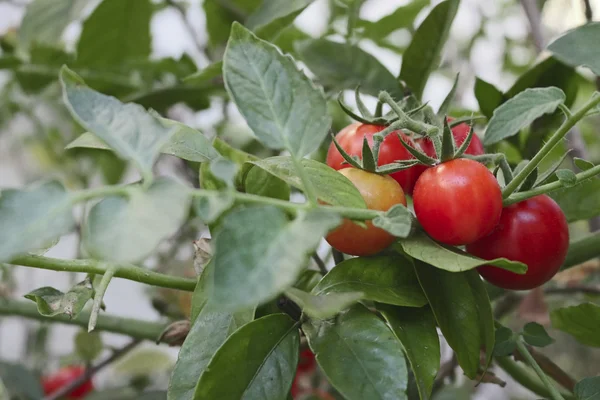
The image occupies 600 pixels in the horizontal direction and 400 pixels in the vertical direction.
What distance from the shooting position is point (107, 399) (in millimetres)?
638

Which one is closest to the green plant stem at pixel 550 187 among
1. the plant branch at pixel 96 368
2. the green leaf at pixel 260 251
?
the green leaf at pixel 260 251

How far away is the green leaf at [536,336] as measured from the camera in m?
0.32

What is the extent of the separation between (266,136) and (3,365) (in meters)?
0.51

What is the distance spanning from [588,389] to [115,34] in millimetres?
478

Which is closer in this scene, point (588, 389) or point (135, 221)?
point (135, 221)

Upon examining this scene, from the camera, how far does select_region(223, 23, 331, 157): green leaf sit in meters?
0.22

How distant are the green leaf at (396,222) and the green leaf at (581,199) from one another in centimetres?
17

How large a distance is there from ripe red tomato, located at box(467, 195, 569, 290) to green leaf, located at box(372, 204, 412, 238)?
0.09 m

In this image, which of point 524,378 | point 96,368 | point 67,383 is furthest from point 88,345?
point 524,378

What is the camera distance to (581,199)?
36 cm

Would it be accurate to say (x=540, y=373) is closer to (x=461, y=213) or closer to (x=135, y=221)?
(x=461, y=213)

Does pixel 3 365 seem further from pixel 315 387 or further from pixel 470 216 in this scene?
pixel 470 216

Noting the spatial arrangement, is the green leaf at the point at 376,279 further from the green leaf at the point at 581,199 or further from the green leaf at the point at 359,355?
the green leaf at the point at 581,199

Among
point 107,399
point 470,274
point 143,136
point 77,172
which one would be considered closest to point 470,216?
point 470,274
